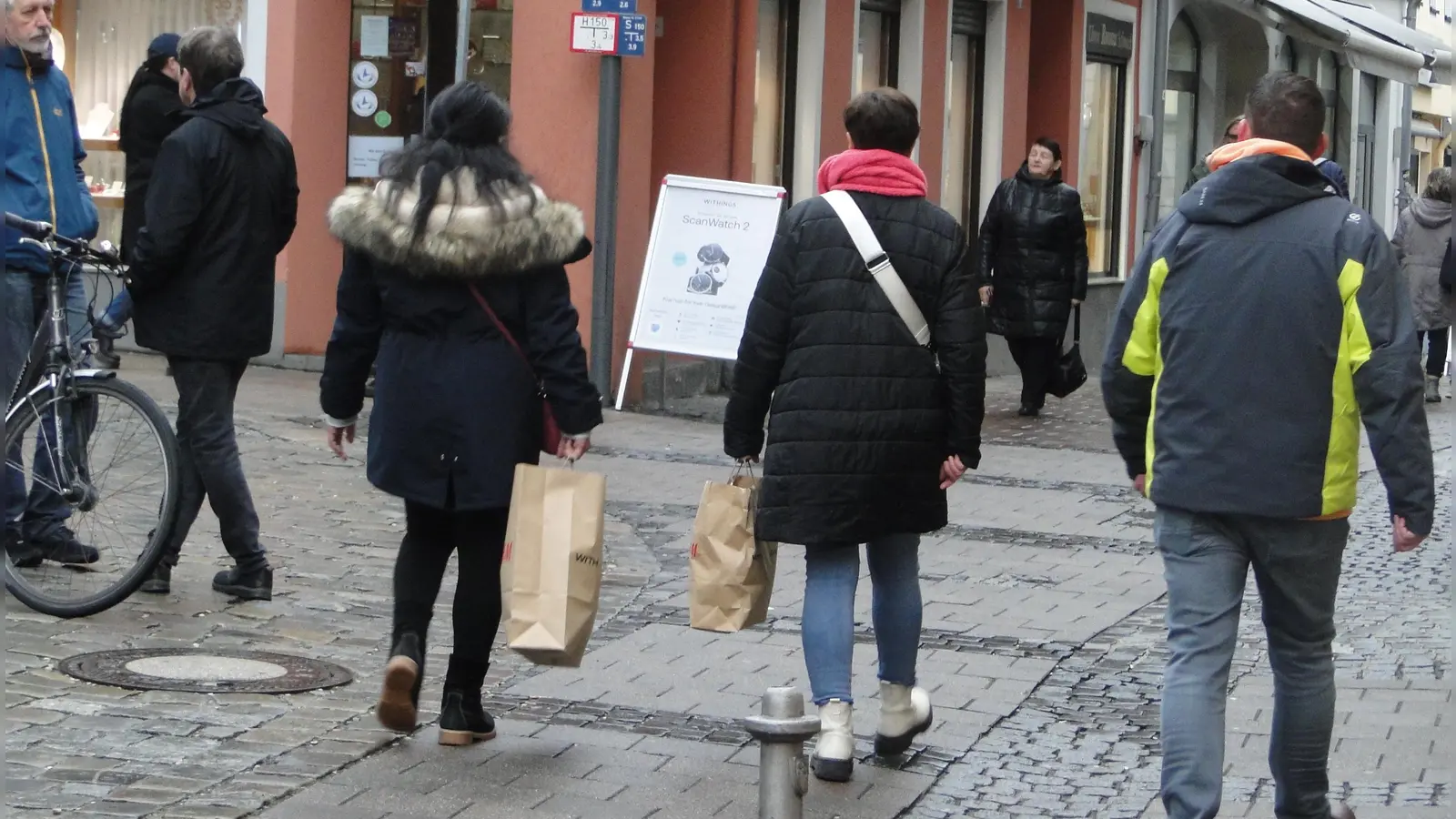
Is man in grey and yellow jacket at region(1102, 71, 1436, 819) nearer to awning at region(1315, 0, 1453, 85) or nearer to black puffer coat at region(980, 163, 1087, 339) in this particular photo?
black puffer coat at region(980, 163, 1087, 339)

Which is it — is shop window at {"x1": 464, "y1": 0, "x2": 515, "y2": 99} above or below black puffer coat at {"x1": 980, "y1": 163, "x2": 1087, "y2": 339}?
above

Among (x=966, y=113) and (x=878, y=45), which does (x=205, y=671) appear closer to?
(x=878, y=45)

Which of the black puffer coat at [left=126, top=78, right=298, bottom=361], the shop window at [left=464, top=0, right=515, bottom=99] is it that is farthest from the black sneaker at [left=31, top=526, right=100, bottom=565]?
the shop window at [left=464, top=0, right=515, bottom=99]

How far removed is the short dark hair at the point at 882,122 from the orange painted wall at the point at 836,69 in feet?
36.1

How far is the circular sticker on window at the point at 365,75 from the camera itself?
1541 centimetres

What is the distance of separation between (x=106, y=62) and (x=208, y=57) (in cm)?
875

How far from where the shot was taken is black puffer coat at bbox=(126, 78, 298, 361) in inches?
286

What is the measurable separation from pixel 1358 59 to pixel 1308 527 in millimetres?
19849

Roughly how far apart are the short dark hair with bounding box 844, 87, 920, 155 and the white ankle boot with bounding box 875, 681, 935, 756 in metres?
1.45

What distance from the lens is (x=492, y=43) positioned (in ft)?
49.8

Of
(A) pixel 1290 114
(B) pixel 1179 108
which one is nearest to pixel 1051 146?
(A) pixel 1290 114

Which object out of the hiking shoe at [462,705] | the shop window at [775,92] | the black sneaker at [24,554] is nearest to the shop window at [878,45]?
the shop window at [775,92]

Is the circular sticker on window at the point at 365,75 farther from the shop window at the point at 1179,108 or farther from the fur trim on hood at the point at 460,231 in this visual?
the shop window at the point at 1179,108

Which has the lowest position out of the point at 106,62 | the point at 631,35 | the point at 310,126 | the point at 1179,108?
the point at 310,126
